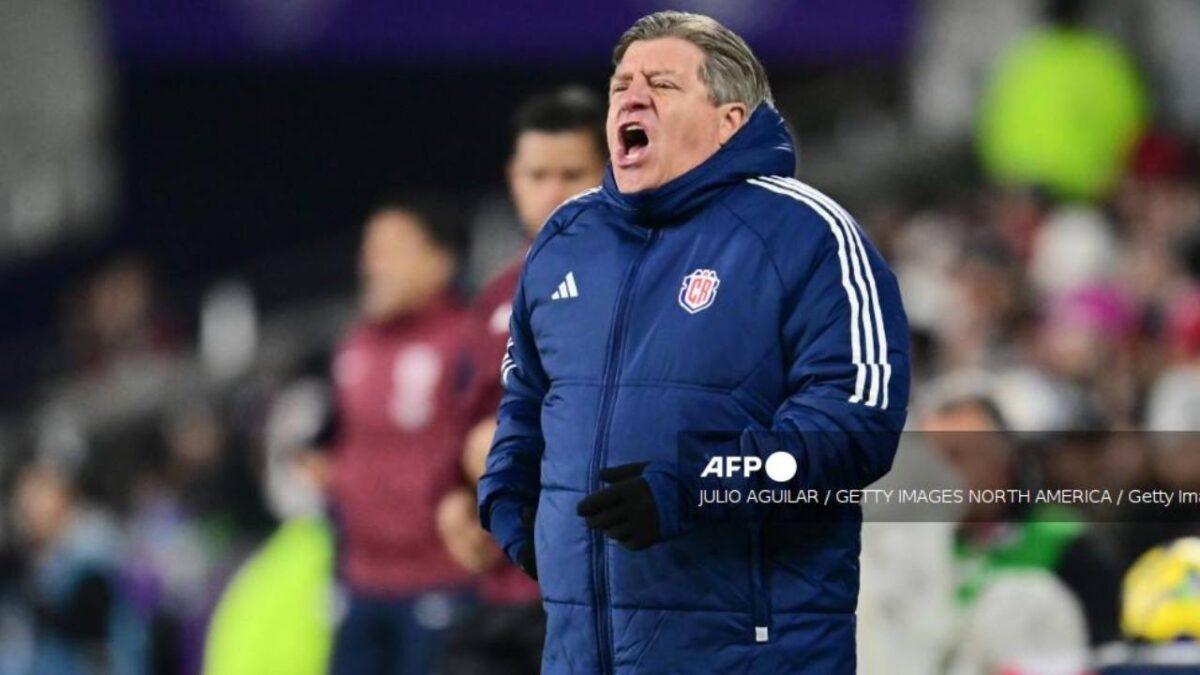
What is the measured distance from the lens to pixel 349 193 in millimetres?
18688

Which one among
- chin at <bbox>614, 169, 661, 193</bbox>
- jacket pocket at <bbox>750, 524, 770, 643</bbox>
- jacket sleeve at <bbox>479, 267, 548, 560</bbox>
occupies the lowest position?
jacket pocket at <bbox>750, 524, 770, 643</bbox>

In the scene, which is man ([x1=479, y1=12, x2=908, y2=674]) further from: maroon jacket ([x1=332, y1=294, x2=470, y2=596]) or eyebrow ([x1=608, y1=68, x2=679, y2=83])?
maroon jacket ([x1=332, y1=294, x2=470, y2=596])

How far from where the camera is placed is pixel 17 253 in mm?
18188

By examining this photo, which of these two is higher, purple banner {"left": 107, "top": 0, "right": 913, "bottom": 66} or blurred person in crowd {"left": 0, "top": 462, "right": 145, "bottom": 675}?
purple banner {"left": 107, "top": 0, "right": 913, "bottom": 66}

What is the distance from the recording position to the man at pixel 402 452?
8.50 m

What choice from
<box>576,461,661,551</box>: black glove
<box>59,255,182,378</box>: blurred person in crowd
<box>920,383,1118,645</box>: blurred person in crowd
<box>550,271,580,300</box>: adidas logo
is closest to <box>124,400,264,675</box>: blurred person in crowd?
<box>59,255,182,378</box>: blurred person in crowd

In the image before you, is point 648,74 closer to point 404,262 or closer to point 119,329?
point 404,262

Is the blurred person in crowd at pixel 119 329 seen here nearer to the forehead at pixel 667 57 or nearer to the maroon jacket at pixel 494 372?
the maroon jacket at pixel 494 372

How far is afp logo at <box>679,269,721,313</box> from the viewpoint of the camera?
16.8 ft

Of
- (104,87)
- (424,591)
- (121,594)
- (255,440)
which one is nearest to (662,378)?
(424,591)

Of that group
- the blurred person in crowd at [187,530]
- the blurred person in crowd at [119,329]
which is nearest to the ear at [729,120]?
the blurred person in crowd at [187,530]

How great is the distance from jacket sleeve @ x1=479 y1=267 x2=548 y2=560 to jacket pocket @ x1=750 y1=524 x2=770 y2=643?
0.55m

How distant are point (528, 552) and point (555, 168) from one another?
6.62ft

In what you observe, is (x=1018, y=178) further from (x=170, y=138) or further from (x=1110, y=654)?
(x=1110, y=654)
